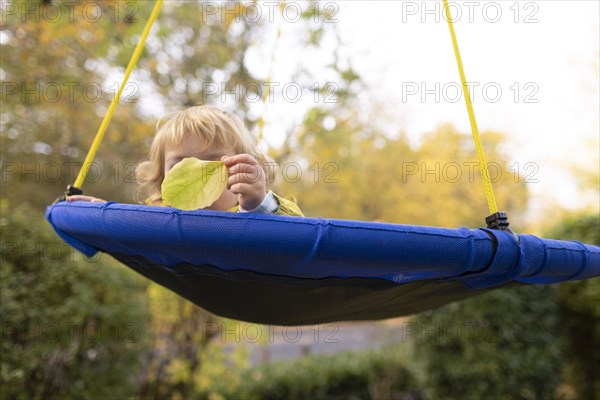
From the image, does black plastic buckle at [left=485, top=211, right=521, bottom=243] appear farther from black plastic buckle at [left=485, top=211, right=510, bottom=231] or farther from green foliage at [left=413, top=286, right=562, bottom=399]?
green foliage at [left=413, top=286, right=562, bottom=399]

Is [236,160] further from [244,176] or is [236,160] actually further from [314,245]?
[314,245]

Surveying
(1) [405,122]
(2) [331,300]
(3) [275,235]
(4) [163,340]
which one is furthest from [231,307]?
(1) [405,122]

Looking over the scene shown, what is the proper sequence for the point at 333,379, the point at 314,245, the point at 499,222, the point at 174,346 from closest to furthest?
the point at 314,245 < the point at 499,222 < the point at 174,346 < the point at 333,379

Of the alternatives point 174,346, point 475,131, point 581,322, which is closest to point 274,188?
point 174,346

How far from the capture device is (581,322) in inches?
140

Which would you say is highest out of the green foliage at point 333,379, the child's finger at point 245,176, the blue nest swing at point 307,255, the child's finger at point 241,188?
the child's finger at point 245,176

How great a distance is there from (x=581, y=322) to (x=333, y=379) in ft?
8.83

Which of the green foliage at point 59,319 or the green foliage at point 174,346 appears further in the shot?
the green foliage at point 174,346

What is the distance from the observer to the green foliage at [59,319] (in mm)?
2416

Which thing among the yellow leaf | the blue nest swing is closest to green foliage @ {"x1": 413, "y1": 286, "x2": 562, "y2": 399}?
the blue nest swing

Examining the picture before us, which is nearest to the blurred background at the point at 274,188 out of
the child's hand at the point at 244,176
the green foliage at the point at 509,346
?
the green foliage at the point at 509,346

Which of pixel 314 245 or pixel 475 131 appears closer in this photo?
pixel 314 245

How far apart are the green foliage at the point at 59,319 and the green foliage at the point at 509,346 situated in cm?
226

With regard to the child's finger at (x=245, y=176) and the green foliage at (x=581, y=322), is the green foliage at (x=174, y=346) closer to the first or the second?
the green foliage at (x=581, y=322)
